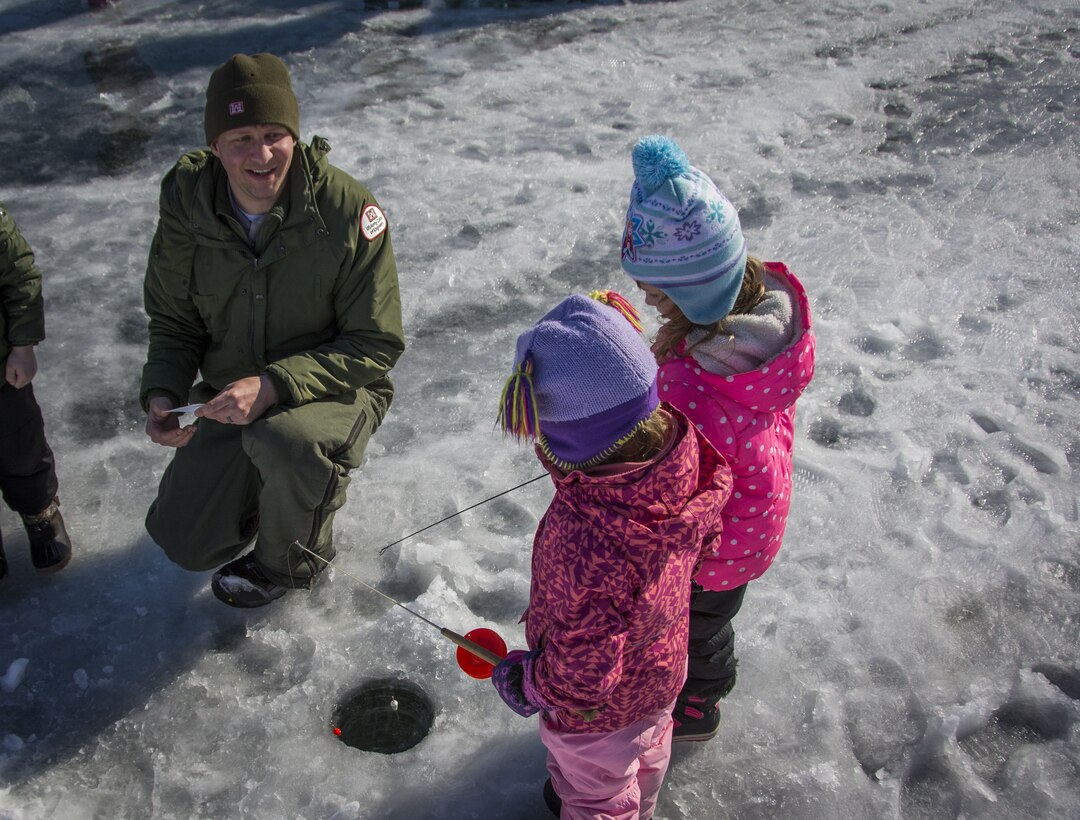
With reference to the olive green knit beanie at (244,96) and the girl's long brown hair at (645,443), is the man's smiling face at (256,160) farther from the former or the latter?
the girl's long brown hair at (645,443)

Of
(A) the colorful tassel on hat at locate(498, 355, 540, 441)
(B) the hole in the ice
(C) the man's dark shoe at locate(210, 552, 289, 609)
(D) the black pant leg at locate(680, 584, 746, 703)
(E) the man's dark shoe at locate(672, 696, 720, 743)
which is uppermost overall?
(A) the colorful tassel on hat at locate(498, 355, 540, 441)

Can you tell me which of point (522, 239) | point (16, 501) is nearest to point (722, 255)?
point (16, 501)

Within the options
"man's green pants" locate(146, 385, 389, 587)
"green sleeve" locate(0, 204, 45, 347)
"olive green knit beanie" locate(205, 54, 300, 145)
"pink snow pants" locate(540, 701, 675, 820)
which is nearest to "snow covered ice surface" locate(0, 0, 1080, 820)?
"man's green pants" locate(146, 385, 389, 587)

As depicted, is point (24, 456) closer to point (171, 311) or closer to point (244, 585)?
point (171, 311)

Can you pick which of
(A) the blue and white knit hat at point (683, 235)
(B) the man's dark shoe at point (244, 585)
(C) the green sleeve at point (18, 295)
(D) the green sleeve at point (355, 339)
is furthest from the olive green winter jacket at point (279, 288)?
(A) the blue and white knit hat at point (683, 235)

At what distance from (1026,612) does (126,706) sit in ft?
9.31

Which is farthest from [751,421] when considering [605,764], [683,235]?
[605,764]

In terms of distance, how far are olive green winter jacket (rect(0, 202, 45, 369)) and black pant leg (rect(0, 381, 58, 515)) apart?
0.38ft

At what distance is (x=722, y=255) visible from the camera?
2.20 m

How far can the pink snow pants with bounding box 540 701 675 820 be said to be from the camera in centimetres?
218

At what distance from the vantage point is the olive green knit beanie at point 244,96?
8.74ft

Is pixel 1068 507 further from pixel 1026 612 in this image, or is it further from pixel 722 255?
pixel 722 255

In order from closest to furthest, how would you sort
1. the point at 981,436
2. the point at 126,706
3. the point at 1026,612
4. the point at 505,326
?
the point at 126,706, the point at 1026,612, the point at 981,436, the point at 505,326

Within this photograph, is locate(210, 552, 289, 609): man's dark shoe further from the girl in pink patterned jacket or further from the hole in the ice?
the girl in pink patterned jacket
